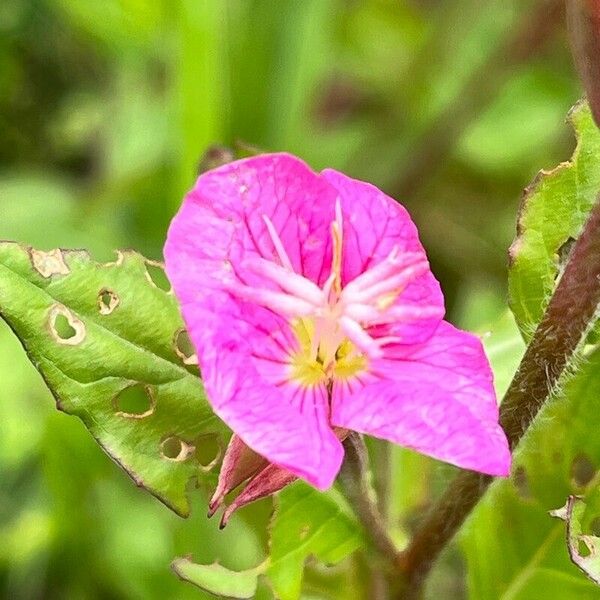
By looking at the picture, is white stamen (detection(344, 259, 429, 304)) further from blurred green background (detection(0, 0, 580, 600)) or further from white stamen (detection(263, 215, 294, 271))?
blurred green background (detection(0, 0, 580, 600))

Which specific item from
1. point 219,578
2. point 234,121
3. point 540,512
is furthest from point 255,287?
point 234,121

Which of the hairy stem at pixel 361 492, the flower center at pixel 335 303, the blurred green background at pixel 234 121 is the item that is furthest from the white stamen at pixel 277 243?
the blurred green background at pixel 234 121

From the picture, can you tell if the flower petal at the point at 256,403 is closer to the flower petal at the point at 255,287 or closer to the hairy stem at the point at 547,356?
A: the flower petal at the point at 255,287

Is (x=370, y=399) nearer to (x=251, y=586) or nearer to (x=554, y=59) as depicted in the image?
(x=251, y=586)

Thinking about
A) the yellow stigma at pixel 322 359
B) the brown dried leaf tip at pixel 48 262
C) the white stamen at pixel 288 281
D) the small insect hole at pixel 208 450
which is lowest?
the small insect hole at pixel 208 450

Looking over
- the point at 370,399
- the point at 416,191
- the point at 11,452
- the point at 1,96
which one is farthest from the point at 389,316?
the point at 1,96

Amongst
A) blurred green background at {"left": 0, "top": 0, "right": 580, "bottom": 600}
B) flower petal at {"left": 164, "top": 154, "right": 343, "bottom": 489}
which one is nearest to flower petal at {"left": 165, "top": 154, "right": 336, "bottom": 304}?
flower petal at {"left": 164, "top": 154, "right": 343, "bottom": 489}
